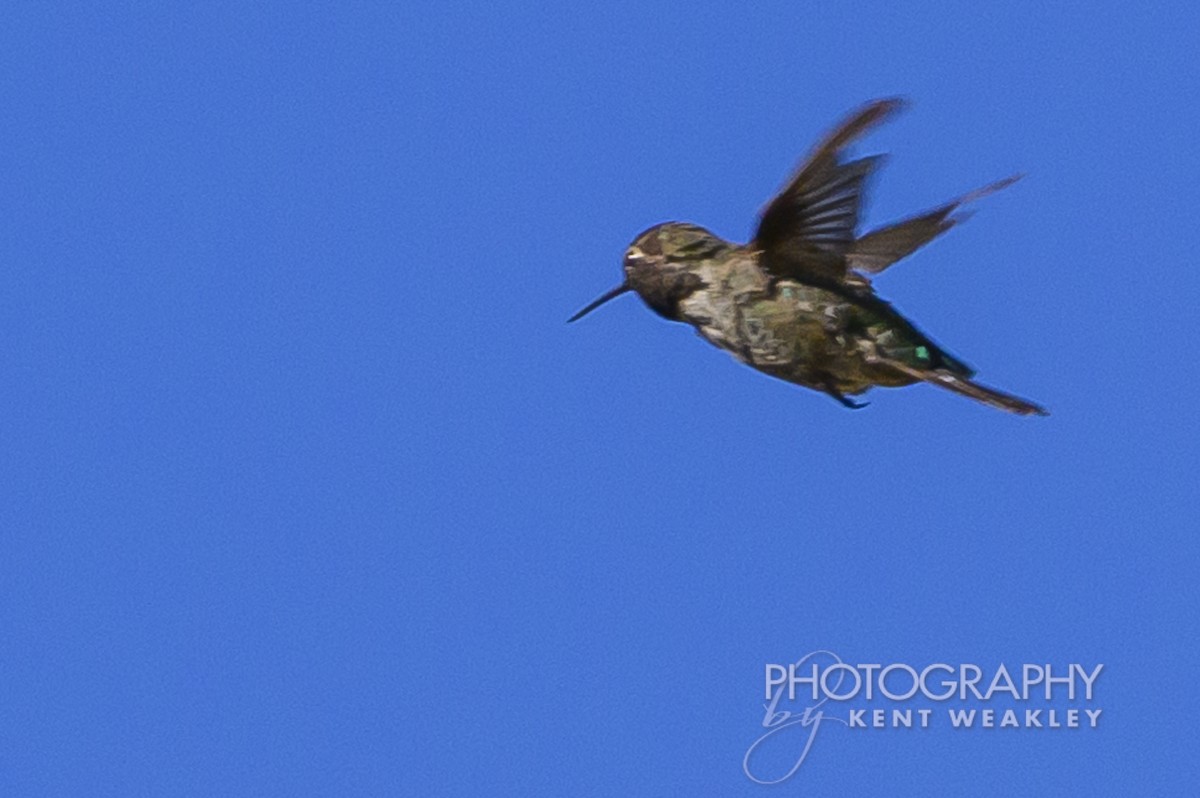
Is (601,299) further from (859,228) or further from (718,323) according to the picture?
(859,228)

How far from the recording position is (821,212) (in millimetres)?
8297

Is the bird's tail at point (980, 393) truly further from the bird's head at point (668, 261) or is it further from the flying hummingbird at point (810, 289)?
the bird's head at point (668, 261)

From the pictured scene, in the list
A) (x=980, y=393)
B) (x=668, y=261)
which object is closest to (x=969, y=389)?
(x=980, y=393)

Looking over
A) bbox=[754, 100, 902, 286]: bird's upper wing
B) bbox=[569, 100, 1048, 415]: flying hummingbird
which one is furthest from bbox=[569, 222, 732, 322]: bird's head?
bbox=[754, 100, 902, 286]: bird's upper wing

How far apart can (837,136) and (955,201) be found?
1324 mm

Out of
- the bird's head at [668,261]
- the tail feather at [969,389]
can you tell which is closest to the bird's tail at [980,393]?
the tail feather at [969,389]

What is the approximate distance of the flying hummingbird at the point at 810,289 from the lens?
8.32 m

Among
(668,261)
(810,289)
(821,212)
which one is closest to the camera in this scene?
(821,212)

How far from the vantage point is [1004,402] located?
320 inches

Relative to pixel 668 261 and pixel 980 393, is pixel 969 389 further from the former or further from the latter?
pixel 668 261

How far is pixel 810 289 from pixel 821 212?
51 cm

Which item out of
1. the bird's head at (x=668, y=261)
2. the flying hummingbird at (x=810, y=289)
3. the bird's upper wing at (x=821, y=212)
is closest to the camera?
the bird's upper wing at (x=821, y=212)

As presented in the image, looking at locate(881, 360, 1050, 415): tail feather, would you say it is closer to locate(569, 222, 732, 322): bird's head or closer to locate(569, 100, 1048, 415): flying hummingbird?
locate(569, 100, 1048, 415): flying hummingbird

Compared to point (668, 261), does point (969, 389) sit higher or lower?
lower
